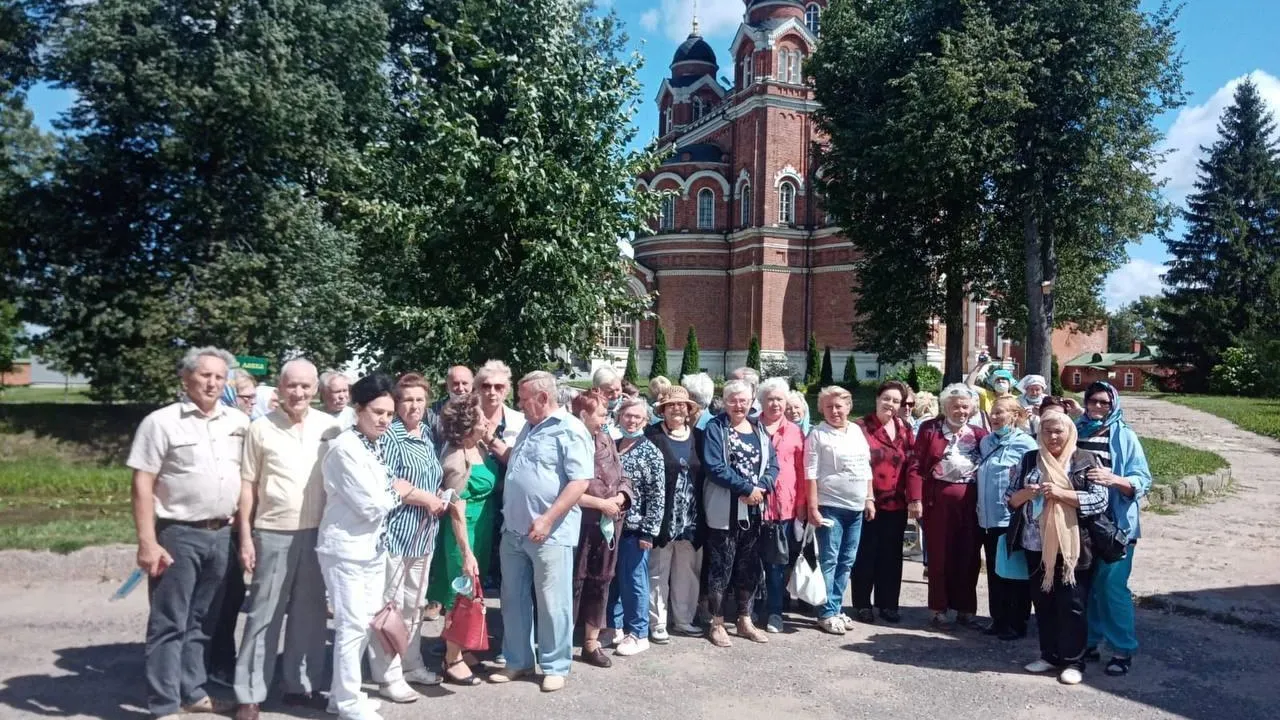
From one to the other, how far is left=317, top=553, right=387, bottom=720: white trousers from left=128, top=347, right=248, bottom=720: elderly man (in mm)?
602

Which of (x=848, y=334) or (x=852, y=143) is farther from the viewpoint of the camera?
(x=848, y=334)

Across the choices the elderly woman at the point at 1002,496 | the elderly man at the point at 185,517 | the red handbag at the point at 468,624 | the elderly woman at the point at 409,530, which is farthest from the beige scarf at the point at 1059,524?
the elderly man at the point at 185,517

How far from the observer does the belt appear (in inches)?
161

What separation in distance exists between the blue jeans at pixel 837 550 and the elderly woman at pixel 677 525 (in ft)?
3.01

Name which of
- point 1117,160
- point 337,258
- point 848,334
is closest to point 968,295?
point 1117,160

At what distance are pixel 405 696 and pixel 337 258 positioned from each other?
10.6 metres

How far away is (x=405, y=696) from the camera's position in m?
4.43

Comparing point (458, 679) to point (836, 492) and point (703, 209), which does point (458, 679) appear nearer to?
point (836, 492)

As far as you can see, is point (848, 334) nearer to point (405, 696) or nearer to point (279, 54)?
point (279, 54)

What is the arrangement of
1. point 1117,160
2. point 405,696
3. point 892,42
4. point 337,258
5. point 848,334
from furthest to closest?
point 848,334 → point 892,42 → point 1117,160 → point 337,258 → point 405,696

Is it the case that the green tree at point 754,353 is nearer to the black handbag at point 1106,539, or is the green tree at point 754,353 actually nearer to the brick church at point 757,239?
the brick church at point 757,239

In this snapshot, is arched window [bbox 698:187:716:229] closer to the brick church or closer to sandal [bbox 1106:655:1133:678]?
the brick church

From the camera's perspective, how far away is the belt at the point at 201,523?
4.10m

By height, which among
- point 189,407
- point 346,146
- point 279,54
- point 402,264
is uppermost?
point 279,54
